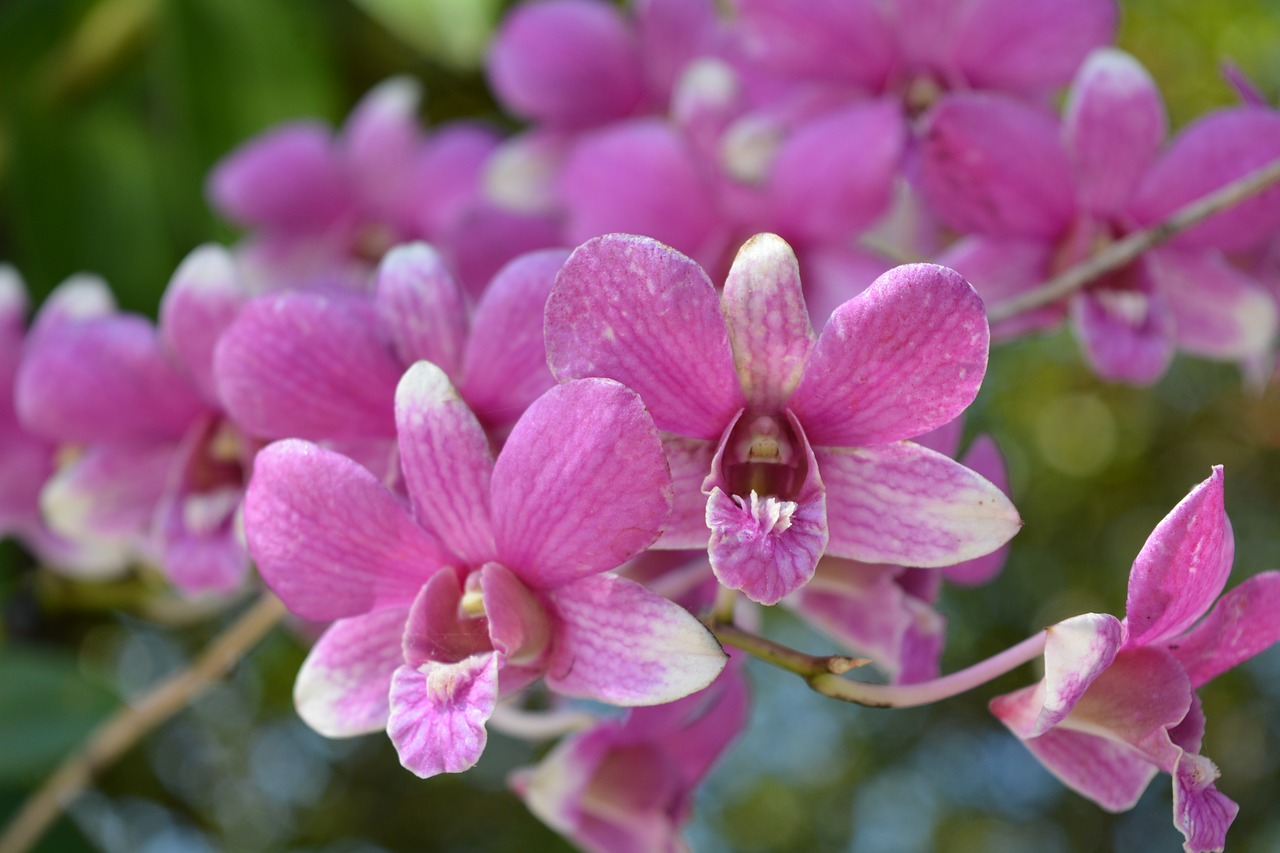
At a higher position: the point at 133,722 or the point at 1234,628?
the point at 1234,628

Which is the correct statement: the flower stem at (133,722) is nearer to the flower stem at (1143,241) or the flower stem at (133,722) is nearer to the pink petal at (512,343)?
the pink petal at (512,343)

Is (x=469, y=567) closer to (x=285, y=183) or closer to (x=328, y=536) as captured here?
(x=328, y=536)

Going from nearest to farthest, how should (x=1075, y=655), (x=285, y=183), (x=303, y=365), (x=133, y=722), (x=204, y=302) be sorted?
(x=1075, y=655)
(x=303, y=365)
(x=204, y=302)
(x=133, y=722)
(x=285, y=183)

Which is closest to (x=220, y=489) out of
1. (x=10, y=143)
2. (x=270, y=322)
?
(x=270, y=322)

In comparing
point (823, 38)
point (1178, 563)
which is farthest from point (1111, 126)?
point (1178, 563)

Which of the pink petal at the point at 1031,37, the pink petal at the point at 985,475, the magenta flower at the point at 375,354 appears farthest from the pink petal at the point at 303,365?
the pink petal at the point at 1031,37

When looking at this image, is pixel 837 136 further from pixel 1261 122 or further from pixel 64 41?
pixel 64 41
